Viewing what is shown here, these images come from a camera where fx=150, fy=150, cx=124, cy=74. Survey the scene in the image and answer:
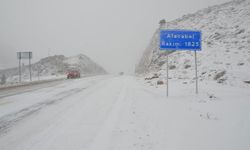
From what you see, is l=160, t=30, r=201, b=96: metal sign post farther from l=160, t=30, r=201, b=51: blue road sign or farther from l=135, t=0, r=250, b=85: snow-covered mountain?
l=135, t=0, r=250, b=85: snow-covered mountain

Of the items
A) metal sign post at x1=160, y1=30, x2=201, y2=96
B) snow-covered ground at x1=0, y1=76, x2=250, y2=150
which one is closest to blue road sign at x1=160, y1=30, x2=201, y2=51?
metal sign post at x1=160, y1=30, x2=201, y2=96

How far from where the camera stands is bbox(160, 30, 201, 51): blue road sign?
32.8 feet

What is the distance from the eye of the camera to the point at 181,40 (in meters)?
10.1

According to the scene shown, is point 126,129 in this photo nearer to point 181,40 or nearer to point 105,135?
point 105,135

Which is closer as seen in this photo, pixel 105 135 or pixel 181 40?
pixel 105 135

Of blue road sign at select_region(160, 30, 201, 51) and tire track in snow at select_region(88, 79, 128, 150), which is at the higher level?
blue road sign at select_region(160, 30, 201, 51)

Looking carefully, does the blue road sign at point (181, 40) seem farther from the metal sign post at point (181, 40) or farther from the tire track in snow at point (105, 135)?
the tire track in snow at point (105, 135)

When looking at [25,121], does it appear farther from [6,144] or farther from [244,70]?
[244,70]

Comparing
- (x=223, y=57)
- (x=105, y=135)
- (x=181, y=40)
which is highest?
(x=181, y=40)

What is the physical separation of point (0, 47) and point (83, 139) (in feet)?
742

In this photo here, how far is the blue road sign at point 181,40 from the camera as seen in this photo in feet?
32.8

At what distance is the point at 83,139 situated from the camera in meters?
3.94

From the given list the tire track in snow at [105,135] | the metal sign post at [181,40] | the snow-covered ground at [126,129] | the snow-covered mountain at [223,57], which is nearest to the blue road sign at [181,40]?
the metal sign post at [181,40]

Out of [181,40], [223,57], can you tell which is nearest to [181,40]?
[181,40]
